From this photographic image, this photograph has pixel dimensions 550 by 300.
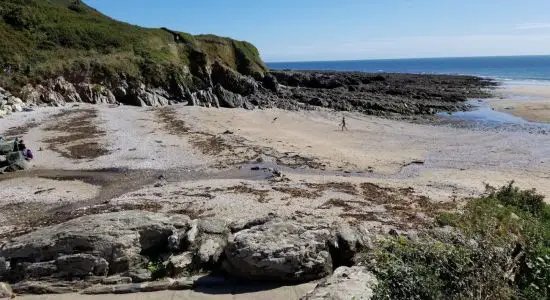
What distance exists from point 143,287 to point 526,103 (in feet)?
196

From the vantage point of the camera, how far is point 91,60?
4822 cm

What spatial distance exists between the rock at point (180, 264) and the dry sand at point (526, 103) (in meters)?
43.4

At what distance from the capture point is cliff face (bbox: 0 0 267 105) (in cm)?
4303

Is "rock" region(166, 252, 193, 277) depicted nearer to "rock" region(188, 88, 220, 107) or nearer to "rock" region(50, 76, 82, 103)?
"rock" region(50, 76, 82, 103)

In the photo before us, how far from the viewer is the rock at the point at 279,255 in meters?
9.68

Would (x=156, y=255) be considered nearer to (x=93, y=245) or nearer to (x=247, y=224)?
(x=93, y=245)

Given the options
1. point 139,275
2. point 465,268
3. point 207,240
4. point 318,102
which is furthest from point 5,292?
point 318,102

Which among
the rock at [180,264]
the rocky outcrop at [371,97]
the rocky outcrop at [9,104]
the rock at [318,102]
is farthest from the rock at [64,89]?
the rock at [180,264]

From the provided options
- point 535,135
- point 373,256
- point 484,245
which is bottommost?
point 535,135

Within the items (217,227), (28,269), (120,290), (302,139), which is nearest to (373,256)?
(217,227)

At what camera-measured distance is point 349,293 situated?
7.50 metres

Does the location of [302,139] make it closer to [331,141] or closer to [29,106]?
[331,141]

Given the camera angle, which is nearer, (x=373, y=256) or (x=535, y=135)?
(x=373, y=256)

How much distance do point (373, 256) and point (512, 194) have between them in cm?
1032
